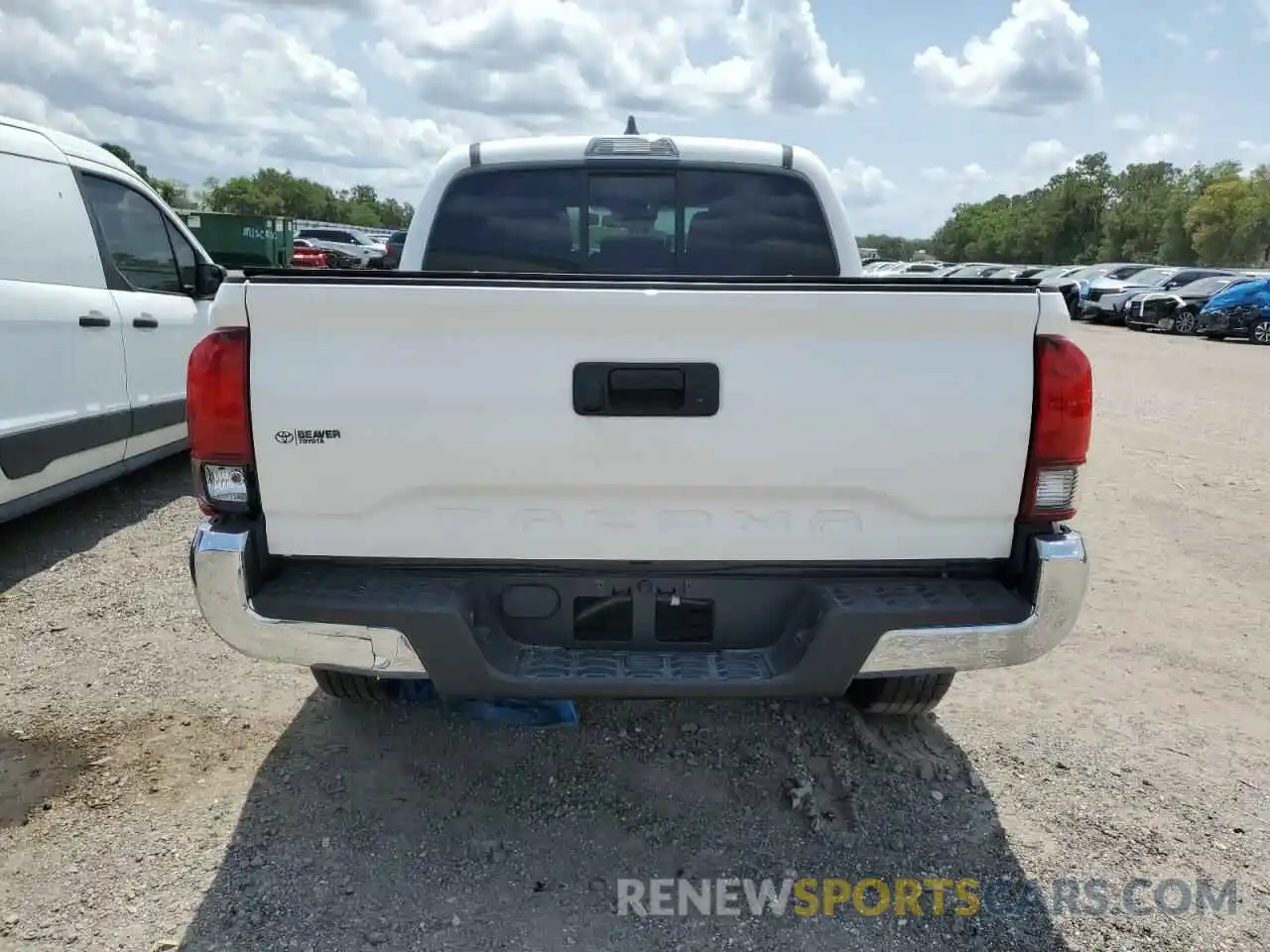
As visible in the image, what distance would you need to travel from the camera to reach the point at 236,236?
2631cm

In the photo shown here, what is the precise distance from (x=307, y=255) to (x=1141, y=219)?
62064mm

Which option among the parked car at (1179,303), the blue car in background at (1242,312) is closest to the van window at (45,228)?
the blue car in background at (1242,312)

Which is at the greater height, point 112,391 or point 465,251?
point 465,251

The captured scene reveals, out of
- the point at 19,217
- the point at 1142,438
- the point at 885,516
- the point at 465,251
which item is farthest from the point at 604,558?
the point at 1142,438

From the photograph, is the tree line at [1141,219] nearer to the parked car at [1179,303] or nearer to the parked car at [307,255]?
the parked car at [1179,303]

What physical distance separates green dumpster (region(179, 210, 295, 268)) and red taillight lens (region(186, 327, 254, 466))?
2474 cm

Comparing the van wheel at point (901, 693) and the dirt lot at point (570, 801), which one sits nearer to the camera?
the dirt lot at point (570, 801)

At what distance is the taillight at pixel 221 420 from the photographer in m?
2.36

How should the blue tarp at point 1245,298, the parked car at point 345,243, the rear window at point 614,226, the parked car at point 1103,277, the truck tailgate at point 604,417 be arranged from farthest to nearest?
1. the parked car at point 345,243
2. the parked car at point 1103,277
3. the blue tarp at point 1245,298
4. the rear window at point 614,226
5. the truck tailgate at point 604,417

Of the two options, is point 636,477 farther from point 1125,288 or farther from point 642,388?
point 1125,288

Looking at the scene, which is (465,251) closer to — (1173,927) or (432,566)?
(432,566)

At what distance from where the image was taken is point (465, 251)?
161 inches

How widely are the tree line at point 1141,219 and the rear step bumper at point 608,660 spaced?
6639 centimetres

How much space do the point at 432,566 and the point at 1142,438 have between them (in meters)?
9.07
